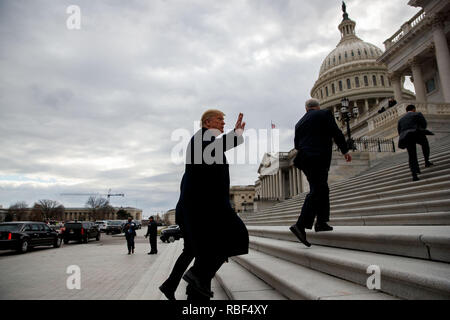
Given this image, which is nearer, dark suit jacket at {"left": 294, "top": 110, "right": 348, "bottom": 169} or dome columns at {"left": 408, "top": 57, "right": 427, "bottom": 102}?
dark suit jacket at {"left": 294, "top": 110, "right": 348, "bottom": 169}


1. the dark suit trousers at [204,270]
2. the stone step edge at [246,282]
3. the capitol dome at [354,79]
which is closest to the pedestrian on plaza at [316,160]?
the stone step edge at [246,282]

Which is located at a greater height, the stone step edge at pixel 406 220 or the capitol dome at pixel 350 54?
the capitol dome at pixel 350 54

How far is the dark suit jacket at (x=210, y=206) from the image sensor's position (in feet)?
8.08

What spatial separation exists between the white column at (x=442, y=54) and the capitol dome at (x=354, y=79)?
40149 mm

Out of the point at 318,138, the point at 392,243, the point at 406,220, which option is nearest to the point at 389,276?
the point at 392,243

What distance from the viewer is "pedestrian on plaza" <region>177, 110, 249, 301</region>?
2443 millimetres

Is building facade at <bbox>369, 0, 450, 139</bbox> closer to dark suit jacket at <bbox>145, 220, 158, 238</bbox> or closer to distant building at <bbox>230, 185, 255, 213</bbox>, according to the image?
dark suit jacket at <bbox>145, 220, 158, 238</bbox>

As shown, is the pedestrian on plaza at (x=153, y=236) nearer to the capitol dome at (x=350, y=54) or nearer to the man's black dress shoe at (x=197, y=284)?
the man's black dress shoe at (x=197, y=284)

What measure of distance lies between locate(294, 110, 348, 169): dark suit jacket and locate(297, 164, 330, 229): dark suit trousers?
0.12 meters

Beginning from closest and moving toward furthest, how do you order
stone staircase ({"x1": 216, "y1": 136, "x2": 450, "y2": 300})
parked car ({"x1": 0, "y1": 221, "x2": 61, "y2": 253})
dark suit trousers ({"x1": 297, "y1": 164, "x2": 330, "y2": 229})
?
stone staircase ({"x1": 216, "y1": 136, "x2": 450, "y2": 300})
dark suit trousers ({"x1": 297, "y1": 164, "x2": 330, "y2": 229})
parked car ({"x1": 0, "y1": 221, "x2": 61, "y2": 253})

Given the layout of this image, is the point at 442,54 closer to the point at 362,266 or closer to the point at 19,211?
the point at 362,266

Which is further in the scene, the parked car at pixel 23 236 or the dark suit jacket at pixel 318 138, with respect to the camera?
the parked car at pixel 23 236

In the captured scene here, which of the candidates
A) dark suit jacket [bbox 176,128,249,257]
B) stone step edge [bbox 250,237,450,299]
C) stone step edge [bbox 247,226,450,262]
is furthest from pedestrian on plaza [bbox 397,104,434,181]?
dark suit jacket [bbox 176,128,249,257]

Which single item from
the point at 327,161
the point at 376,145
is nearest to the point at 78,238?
the point at 327,161
